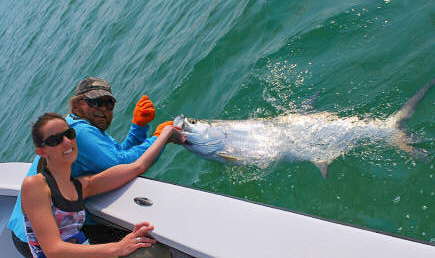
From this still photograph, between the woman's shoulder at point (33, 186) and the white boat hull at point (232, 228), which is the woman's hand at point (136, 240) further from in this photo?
the woman's shoulder at point (33, 186)

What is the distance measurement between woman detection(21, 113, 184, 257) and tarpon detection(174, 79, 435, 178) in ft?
4.95

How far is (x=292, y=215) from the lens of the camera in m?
2.05

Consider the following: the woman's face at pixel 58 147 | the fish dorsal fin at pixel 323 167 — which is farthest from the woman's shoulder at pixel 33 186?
the fish dorsal fin at pixel 323 167

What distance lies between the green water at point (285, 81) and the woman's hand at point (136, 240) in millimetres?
1541

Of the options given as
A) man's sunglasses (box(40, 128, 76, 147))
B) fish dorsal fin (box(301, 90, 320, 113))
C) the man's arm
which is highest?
man's sunglasses (box(40, 128, 76, 147))

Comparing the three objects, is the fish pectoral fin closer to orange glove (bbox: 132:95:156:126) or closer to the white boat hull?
orange glove (bbox: 132:95:156:126)

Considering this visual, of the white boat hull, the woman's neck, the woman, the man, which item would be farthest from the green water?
the woman's neck

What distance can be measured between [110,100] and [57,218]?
1092 mm

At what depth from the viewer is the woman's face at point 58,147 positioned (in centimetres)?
227

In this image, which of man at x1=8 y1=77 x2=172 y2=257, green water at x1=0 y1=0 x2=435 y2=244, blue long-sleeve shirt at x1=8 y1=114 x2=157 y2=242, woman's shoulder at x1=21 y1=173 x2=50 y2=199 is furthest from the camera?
green water at x1=0 y1=0 x2=435 y2=244

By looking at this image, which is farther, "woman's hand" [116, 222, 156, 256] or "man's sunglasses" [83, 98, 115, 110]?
"man's sunglasses" [83, 98, 115, 110]

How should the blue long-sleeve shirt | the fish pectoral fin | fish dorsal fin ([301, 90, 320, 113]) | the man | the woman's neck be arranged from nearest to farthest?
the woman's neck
the man
the blue long-sleeve shirt
the fish pectoral fin
fish dorsal fin ([301, 90, 320, 113])

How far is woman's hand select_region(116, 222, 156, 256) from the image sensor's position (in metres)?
2.30

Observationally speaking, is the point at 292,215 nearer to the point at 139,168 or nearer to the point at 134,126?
the point at 139,168
